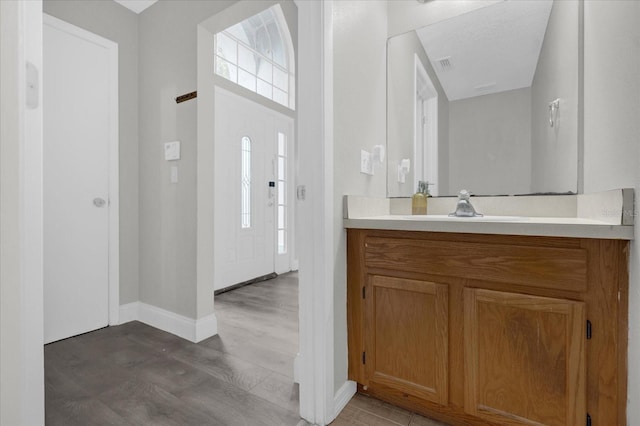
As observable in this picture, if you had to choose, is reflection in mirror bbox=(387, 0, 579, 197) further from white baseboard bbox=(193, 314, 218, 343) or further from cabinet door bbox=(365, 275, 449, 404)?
white baseboard bbox=(193, 314, 218, 343)

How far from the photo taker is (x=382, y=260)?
1.32 m

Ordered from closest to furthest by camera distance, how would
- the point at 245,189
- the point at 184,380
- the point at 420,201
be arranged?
the point at 184,380 → the point at 420,201 → the point at 245,189

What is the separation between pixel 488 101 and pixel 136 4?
103 inches

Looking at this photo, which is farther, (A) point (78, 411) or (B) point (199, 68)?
(B) point (199, 68)

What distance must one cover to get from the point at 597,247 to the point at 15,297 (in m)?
1.78

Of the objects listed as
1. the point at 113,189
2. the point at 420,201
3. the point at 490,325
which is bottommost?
the point at 490,325

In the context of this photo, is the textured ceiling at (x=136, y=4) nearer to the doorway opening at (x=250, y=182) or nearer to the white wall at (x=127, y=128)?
the white wall at (x=127, y=128)

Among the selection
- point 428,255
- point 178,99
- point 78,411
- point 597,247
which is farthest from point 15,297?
point 597,247

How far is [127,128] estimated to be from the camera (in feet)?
7.81

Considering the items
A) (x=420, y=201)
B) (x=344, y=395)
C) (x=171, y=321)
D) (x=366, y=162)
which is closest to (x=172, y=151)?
(x=171, y=321)

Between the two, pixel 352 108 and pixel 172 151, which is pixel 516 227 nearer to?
pixel 352 108

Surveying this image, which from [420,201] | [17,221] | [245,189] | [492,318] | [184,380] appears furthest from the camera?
[245,189]

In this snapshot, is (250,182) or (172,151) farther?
(250,182)

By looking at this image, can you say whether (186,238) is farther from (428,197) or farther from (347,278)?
(428,197)
